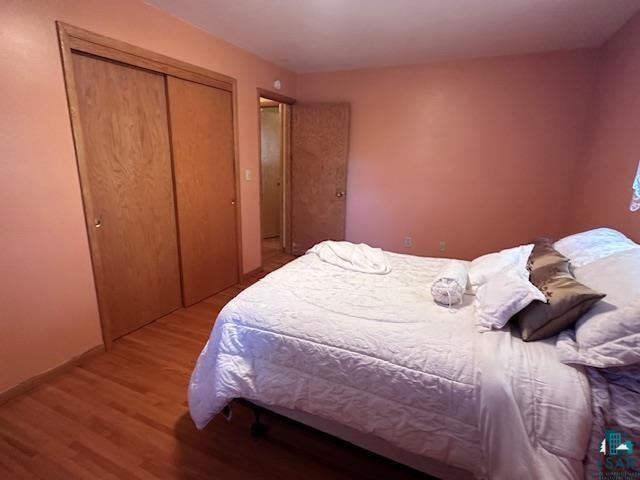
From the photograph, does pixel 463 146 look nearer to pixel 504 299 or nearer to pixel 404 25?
pixel 404 25

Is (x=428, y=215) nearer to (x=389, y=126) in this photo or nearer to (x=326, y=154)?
(x=389, y=126)

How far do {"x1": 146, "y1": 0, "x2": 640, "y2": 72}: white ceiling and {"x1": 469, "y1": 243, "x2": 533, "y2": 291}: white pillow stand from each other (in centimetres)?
171

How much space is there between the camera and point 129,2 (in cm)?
210

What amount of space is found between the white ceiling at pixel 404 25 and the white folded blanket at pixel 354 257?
5.59 feet

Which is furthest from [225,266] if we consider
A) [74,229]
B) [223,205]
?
[74,229]

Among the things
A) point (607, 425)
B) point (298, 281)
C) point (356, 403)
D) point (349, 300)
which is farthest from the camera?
point (298, 281)

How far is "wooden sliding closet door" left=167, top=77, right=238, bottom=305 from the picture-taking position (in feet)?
8.70

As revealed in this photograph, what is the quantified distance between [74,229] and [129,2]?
1.55 metres

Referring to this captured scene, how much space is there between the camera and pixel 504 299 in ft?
4.40

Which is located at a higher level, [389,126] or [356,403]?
[389,126]

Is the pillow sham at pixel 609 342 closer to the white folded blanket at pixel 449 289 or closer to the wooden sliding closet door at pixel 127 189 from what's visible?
the white folded blanket at pixel 449 289

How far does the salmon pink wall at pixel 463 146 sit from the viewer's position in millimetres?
3152

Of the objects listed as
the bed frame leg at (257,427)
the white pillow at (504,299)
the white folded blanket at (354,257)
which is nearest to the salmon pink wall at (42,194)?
the bed frame leg at (257,427)

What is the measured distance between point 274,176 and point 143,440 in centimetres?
417
